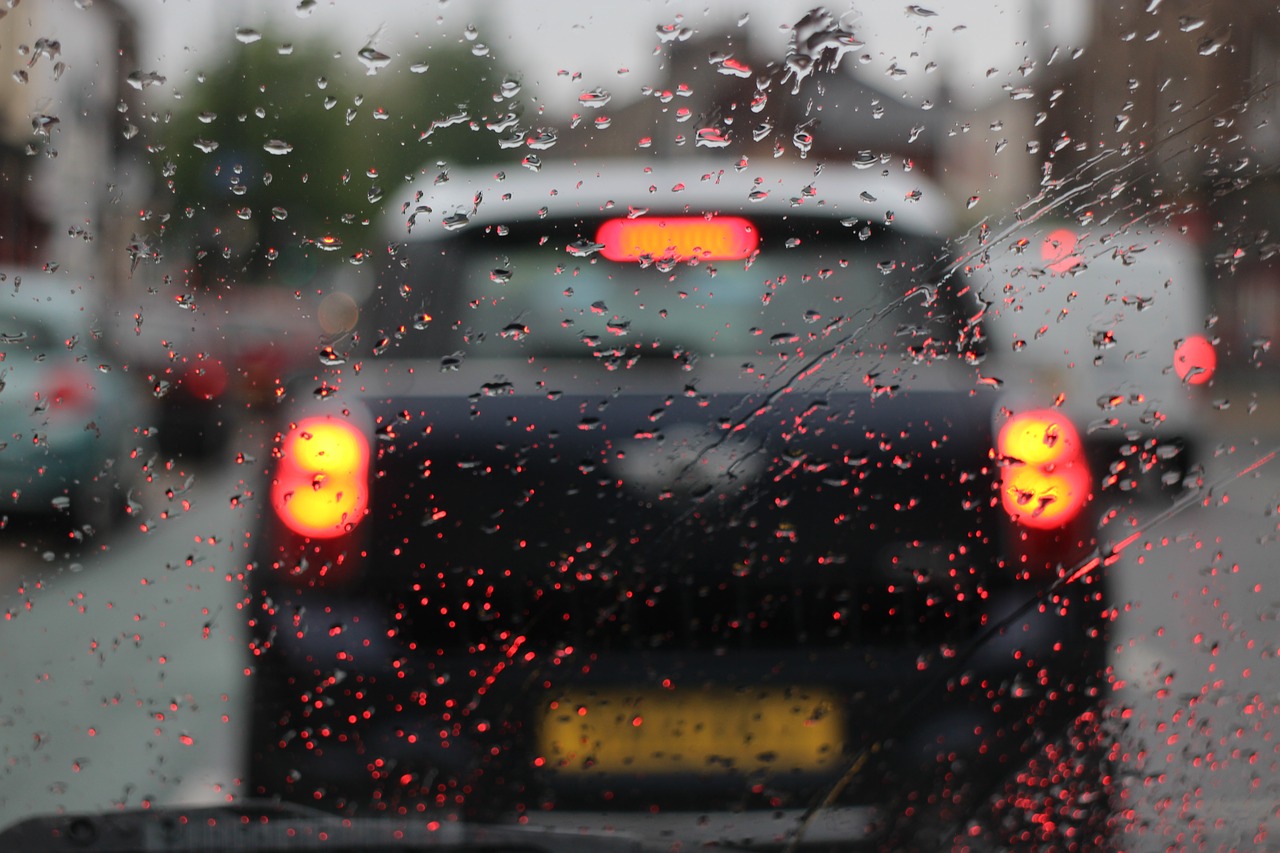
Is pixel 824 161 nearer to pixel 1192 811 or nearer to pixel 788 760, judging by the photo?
pixel 788 760

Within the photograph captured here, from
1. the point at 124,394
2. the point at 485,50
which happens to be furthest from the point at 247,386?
the point at 485,50

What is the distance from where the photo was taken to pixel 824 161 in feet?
8.44

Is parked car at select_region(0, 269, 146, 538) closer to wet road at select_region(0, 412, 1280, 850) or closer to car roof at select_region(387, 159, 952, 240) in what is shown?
wet road at select_region(0, 412, 1280, 850)

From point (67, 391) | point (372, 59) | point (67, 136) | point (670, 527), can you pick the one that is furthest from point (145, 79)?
point (670, 527)

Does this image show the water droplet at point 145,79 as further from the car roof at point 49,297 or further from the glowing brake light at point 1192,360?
the glowing brake light at point 1192,360

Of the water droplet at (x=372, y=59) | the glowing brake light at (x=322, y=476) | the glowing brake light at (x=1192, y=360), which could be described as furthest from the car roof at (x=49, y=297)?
the glowing brake light at (x=1192, y=360)

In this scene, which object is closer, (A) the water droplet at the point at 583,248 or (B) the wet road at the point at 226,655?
(B) the wet road at the point at 226,655

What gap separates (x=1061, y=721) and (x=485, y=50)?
1341 millimetres

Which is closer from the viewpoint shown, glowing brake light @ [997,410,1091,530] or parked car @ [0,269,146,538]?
parked car @ [0,269,146,538]

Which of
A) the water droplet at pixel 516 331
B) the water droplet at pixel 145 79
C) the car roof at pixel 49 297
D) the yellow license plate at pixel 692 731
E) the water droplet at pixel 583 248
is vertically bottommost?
the yellow license plate at pixel 692 731

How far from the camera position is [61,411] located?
268cm

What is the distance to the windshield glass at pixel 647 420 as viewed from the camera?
2.47 meters

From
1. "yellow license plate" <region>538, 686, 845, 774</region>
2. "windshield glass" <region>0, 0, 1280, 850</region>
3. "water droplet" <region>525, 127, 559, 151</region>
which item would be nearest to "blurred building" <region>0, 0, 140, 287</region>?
"windshield glass" <region>0, 0, 1280, 850</region>

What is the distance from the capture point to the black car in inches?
103
